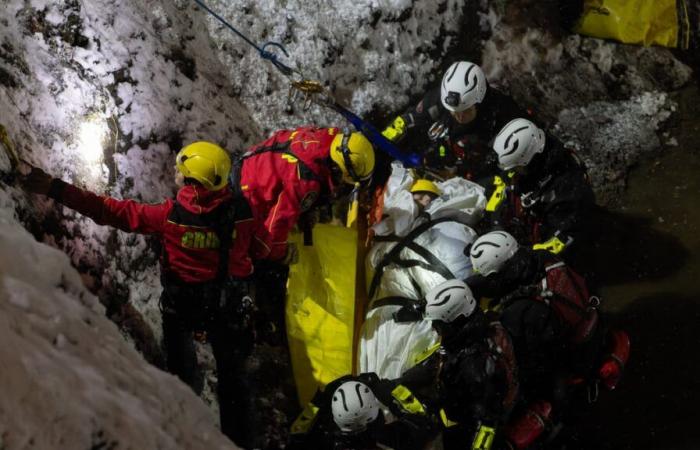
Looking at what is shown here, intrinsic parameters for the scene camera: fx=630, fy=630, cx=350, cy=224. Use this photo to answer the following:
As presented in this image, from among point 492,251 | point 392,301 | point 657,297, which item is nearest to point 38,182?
point 392,301

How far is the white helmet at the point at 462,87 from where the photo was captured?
15.8 ft

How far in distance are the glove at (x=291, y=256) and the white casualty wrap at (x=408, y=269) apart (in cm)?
55

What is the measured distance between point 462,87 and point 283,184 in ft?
5.50

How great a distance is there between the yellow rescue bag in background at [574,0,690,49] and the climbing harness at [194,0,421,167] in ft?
7.49

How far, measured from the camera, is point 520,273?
393cm

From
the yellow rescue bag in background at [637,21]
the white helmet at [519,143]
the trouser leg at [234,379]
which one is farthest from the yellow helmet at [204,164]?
the yellow rescue bag in background at [637,21]

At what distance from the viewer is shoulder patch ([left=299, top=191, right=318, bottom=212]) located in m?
4.09

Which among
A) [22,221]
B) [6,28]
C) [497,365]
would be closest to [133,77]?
[6,28]

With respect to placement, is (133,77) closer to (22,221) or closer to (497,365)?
(22,221)

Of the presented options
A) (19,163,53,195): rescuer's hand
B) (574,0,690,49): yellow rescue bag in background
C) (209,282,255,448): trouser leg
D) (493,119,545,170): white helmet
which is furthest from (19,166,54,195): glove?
(574,0,690,49): yellow rescue bag in background

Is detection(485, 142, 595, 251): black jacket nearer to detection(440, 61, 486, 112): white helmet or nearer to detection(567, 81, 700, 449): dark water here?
detection(440, 61, 486, 112): white helmet

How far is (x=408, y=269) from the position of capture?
4332mm

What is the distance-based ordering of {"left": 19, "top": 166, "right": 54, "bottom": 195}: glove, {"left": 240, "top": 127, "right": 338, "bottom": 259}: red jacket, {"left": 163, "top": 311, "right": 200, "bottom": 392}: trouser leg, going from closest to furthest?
{"left": 19, "top": 166, "right": 54, "bottom": 195}: glove < {"left": 163, "top": 311, "right": 200, "bottom": 392}: trouser leg < {"left": 240, "top": 127, "right": 338, "bottom": 259}: red jacket

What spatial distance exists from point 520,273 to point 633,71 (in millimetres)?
3284
